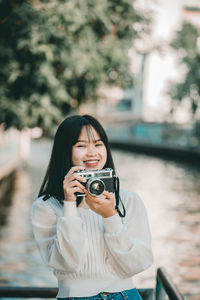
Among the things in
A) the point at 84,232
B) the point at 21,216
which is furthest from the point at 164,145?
the point at 84,232

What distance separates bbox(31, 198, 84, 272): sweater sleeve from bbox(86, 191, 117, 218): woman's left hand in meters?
0.08

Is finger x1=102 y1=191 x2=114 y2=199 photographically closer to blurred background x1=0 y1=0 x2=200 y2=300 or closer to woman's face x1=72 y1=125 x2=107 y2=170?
woman's face x1=72 y1=125 x2=107 y2=170

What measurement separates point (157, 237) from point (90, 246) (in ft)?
27.4

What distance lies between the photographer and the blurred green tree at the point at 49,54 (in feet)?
23.8

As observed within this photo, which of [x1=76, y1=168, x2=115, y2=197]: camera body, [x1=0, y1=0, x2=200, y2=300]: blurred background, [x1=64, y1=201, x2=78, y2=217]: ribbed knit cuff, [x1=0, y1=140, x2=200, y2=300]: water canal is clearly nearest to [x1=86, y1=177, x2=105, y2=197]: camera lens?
[x1=76, y1=168, x2=115, y2=197]: camera body

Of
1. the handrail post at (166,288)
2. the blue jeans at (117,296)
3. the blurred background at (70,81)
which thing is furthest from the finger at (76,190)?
the blurred background at (70,81)

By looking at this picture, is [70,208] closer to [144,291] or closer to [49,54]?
[144,291]

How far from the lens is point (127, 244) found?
7.29 ft

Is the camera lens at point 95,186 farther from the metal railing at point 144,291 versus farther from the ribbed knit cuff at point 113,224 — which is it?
the metal railing at point 144,291

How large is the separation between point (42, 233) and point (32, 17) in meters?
5.31

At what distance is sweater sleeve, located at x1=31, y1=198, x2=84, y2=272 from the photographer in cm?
218

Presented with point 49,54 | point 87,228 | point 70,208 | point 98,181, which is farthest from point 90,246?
point 49,54

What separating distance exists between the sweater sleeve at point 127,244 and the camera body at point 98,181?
0.12 metres

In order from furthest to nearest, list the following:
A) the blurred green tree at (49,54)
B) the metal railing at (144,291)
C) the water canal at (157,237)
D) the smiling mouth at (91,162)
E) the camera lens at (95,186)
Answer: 1. the water canal at (157,237)
2. the blurred green tree at (49,54)
3. the metal railing at (144,291)
4. the smiling mouth at (91,162)
5. the camera lens at (95,186)
